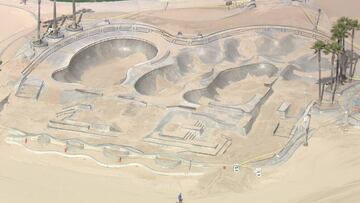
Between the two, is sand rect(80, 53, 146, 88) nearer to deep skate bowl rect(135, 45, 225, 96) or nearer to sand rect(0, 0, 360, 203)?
deep skate bowl rect(135, 45, 225, 96)

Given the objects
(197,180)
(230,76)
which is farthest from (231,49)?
(197,180)

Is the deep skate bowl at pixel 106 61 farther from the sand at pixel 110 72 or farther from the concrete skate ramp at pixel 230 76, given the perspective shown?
the concrete skate ramp at pixel 230 76

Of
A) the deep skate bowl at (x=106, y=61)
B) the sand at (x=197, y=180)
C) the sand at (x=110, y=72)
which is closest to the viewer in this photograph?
the sand at (x=197, y=180)

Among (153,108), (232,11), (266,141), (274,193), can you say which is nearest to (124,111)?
(153,108)

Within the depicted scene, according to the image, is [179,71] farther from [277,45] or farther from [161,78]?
[277,45]

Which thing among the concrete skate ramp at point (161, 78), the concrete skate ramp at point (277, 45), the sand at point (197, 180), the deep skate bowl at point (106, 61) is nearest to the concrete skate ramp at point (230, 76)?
the concrete skate ramp at point (277, 45)

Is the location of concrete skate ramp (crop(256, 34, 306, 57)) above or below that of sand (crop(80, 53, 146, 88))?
above

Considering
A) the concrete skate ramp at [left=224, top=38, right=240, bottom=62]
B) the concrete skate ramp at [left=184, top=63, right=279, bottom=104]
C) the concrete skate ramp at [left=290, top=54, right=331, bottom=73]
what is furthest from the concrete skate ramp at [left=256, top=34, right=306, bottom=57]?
the concrete skate ramp at [left=184, top=63, right=279, bottom=104]

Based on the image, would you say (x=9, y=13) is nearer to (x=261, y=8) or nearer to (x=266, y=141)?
(x=261, y=8)
